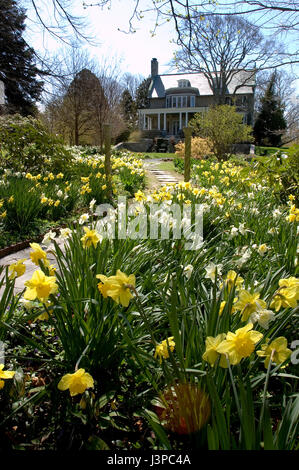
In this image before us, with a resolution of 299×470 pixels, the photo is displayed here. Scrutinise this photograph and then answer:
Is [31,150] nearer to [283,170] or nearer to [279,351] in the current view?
[283,170]

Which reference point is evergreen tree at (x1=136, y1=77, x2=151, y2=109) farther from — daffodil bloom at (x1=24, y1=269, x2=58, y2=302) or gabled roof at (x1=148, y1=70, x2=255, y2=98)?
daffodil bloom at (x1=24, y1=269, x2=58, y2=302)

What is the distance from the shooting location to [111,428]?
1.40 m

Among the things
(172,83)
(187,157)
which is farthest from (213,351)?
(172,83)

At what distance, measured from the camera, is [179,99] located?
3756cm

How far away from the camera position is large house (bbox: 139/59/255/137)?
1398 inches

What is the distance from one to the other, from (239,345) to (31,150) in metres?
6.70

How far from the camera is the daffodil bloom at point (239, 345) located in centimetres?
107

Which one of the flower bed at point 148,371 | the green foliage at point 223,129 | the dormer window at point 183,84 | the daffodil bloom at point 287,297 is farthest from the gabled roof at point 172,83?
the daffodil bloom at point 287,297

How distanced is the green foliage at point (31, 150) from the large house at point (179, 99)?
2723 cm

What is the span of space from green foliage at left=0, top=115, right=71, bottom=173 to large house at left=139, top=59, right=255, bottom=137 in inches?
1072

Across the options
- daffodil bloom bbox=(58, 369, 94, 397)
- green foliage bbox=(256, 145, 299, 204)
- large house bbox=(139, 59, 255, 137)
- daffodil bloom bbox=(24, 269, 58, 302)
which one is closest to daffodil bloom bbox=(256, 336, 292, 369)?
daffodil bloom bbox=(58, 369, 94, 397)

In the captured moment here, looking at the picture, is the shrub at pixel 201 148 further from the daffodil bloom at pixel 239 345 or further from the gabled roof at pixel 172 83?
the gabled roof at pixel 172 83

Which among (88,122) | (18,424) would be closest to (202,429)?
(18,424)
